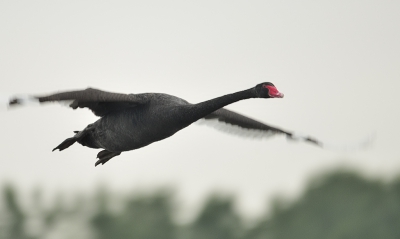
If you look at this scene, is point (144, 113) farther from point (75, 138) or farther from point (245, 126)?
point (245, 126)

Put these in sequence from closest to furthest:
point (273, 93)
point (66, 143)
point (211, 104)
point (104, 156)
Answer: point (273, 93) < point (211, 104) < point (66, 143) < point (104, 156)

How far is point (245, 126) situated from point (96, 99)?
11.8 ft

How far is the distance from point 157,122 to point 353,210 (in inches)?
1454

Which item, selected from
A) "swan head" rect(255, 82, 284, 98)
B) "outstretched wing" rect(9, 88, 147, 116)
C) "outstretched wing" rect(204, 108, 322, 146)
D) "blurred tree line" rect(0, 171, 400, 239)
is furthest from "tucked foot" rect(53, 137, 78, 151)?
"blurred tree line" rect(0, 171, 400, 239)

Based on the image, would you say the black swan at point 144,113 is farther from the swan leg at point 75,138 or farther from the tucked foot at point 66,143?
the tucked foot at point 66,143

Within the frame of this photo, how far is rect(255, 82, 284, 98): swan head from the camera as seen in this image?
45.3ft

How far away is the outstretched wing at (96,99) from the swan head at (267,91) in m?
1.49

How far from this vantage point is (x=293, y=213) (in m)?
51.9

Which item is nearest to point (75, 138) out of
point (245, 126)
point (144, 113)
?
point (144, 113)

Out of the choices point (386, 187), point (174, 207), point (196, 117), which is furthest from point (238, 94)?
point (386, 187)

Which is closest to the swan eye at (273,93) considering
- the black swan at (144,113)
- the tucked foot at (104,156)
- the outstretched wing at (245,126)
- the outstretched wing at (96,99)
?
the black swan at (144,113)

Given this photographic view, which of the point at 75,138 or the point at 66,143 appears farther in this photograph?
the point at 66,143

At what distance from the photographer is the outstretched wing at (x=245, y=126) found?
53.2 feet

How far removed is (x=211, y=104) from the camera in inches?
558
